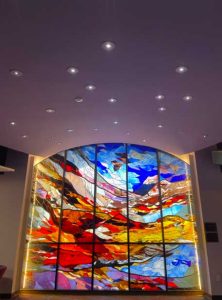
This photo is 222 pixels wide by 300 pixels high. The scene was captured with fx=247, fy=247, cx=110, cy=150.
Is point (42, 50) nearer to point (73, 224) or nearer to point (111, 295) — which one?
point (73, 224)

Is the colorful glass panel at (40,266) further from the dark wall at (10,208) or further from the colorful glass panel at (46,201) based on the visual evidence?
the dark wall at (10,208)

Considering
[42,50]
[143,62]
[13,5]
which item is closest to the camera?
[13,5]

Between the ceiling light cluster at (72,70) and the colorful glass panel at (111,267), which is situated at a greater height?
the ceiling light cluster at (72,70)

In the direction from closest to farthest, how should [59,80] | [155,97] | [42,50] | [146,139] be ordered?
[42,50]
[59,80]
[155,97]
[146,139]

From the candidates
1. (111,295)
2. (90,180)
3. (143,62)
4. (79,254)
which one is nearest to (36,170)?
(90,180)

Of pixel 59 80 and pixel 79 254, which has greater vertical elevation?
pixel 59 80

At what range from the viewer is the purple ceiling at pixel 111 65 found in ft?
7.75

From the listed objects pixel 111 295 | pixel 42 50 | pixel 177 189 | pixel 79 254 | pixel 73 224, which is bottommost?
pixel 111 295

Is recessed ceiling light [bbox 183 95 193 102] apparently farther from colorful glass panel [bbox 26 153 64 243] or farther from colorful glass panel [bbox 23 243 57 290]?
colorful glass panel [bbox 23 243 57 290]

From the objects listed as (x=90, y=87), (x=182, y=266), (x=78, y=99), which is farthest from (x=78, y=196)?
(x=90, y=87)

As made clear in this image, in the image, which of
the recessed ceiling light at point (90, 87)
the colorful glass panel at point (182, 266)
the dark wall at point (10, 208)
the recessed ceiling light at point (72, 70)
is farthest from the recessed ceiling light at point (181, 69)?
the dark wall at point (10, 208)

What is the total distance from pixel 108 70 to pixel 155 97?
3.17ft

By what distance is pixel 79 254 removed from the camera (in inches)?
248

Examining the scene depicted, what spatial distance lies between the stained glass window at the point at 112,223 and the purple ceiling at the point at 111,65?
2.07 metres
